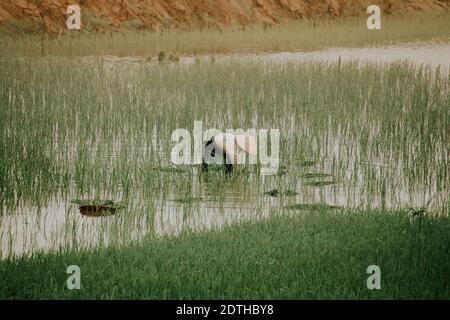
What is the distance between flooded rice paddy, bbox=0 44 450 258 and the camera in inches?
260

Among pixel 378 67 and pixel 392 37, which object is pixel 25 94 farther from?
pixel 392 37

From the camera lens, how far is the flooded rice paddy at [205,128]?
6.61 m

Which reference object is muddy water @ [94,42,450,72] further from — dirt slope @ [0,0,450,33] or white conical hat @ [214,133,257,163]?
white conical hat @ [214,133,257,163]

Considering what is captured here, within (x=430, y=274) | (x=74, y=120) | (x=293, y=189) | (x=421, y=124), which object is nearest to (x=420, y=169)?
(x=421, y=124)

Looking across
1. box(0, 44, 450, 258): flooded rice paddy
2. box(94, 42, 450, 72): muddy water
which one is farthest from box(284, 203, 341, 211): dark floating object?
box(94, 42, 450, 72): muddy water

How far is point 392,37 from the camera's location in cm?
1164

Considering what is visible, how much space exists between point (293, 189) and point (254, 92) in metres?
2.82

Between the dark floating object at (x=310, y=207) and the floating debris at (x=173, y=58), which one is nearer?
the dark floating object at (x=310, y=207)

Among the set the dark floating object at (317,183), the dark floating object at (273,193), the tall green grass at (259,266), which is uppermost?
the dark floating object at (317,183)

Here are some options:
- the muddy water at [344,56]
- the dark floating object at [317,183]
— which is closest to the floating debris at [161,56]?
the muddy water at [344,56]

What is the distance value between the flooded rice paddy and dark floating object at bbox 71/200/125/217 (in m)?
0.09

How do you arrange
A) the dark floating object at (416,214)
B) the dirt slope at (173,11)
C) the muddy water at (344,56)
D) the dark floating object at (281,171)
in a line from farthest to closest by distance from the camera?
the dirt slope at (173,11), the muddy water at (344,56), the dark floating object at (281,171), the dark floating object at (416,214)

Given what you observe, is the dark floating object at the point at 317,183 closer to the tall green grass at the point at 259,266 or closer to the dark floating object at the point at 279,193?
the dark floating object at the point at 279,193

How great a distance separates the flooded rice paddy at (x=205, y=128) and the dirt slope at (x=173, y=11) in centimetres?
143
